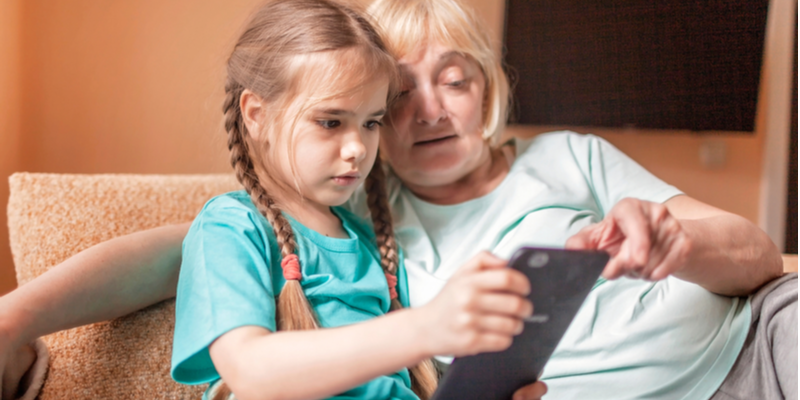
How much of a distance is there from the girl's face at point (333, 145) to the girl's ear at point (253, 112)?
46mm

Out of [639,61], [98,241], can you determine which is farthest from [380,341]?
[639,61]

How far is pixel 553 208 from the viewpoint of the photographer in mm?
944

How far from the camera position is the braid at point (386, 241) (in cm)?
84

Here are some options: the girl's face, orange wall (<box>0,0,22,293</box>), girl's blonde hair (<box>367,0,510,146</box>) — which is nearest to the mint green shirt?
girl's blonde hair (<box>367,0,510,146</box>)

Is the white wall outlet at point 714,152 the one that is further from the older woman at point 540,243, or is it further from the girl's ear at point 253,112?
the girl's ear at point 253,112

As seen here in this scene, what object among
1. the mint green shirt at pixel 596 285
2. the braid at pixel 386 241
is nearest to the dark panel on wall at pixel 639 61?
the mint green shirt at pixel 596 285

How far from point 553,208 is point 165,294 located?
0.64 meters

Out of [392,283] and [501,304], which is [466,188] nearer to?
[392,283]

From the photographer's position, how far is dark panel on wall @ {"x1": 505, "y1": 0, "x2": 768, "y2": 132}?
1.64 meters

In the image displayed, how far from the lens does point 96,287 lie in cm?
77

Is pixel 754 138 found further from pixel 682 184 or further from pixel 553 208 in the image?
pixel 553 208

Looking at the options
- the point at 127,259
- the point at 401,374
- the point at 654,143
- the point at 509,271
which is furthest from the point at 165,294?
the point at 654,143

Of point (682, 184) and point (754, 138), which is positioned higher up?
point (754, 138)

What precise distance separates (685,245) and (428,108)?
465 mm
